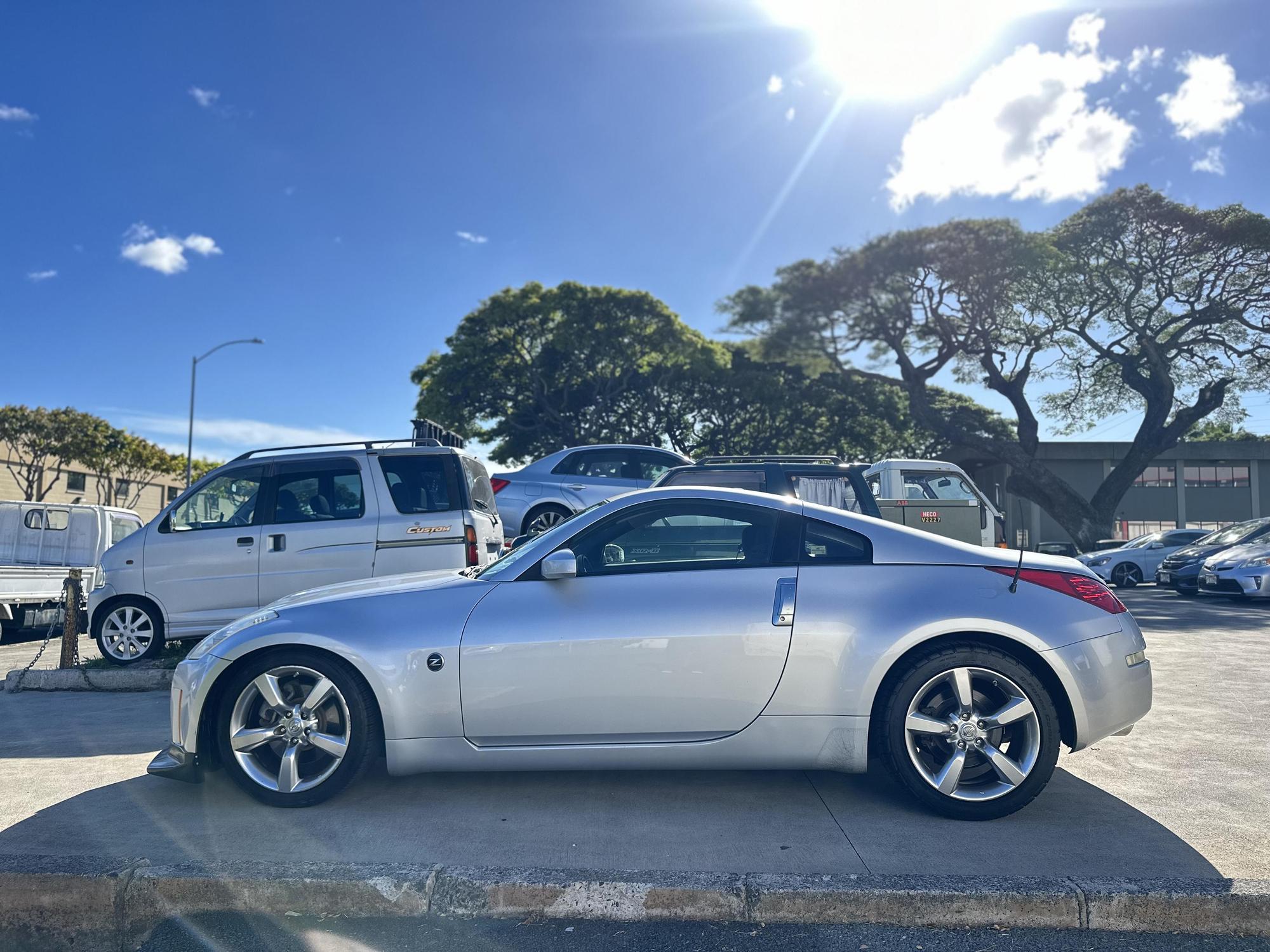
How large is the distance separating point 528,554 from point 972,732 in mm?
2149

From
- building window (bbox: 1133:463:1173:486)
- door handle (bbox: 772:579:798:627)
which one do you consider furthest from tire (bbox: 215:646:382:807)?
building window (bbox: 1133:463:1173:486)

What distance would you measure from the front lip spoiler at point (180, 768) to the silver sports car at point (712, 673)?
0.01 meters

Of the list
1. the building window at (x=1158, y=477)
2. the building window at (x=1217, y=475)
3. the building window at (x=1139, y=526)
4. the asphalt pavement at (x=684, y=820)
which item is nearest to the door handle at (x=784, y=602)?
the asphalt pavement at (x=684, y=820)

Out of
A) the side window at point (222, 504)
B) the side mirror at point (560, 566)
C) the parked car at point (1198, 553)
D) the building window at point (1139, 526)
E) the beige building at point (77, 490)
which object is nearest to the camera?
the side mirror at point (560, 566)

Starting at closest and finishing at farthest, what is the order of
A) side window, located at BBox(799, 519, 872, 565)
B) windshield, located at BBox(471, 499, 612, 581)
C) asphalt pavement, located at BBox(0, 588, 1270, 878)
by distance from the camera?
asphalt pavement, located at BBox(0, 588, 1270, 878) < side window, located at BBox(799, 519, 872, 565) < windshield, located at BBox(471, 499, 612, 581)

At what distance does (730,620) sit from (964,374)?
29.8 meters

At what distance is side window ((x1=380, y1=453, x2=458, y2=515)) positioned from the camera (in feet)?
26.0

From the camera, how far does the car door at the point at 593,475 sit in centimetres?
1177

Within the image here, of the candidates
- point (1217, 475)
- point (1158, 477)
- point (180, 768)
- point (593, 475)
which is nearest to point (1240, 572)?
point (593, 475)

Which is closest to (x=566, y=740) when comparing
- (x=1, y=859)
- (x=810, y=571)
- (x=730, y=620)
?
(x=730, y=620)

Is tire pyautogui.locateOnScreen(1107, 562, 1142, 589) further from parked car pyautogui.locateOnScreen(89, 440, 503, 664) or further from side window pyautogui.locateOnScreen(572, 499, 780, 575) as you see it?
side window pyautogui.locateOnScreen(572, 499, 780, 575)

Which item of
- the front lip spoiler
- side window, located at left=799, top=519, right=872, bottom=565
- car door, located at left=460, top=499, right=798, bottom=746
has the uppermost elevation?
side window, located at left=799, top=519, right=872, bottom=565

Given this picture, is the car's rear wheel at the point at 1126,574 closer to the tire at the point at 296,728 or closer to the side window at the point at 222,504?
the side window at the point at 222,504

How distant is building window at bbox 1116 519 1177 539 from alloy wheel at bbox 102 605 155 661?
44.4 metres
